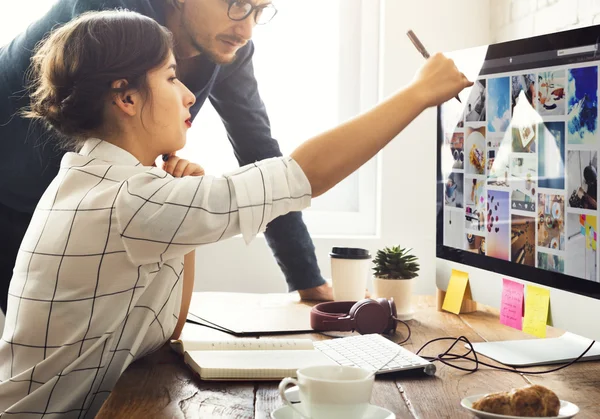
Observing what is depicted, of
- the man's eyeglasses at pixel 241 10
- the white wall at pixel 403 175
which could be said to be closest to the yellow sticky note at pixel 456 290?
the man's eyeglasses at pixel 241 10

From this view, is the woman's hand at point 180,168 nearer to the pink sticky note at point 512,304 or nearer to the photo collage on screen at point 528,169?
the photo collage on screen at point 528,169

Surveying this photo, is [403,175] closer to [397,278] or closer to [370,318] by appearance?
A: [397,278]

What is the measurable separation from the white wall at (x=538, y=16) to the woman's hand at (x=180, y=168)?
3.39ft

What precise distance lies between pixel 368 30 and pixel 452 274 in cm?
132

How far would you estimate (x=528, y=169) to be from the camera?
1.12 m

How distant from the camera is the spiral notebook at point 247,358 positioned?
3.16 feet

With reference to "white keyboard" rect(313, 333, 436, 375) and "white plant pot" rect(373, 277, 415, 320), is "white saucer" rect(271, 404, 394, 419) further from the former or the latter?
"white plant pot" rect(373, 277, 415, 320)

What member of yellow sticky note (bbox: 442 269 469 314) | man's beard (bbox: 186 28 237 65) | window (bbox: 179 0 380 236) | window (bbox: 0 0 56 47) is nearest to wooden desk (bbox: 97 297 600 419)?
yellow sticky note (bbox: 442 269 469 314)

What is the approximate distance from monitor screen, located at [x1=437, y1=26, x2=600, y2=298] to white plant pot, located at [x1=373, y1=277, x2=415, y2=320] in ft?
0.38

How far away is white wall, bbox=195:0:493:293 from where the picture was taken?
2.40m

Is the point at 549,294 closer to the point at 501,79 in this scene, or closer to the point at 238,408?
the point at 501,79

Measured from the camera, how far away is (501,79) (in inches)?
47.0

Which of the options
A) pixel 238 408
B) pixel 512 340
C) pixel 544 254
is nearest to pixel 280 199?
pixel 238 408

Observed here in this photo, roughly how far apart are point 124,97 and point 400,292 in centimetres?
69
